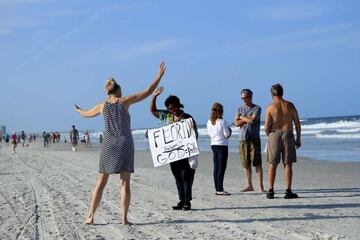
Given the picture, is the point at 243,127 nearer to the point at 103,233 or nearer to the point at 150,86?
the point at 150,86

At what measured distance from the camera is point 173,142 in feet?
26.1

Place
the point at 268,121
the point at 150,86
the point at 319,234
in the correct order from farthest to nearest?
1. the point at 268,121
2. the point at 150,86
3. the point at 319,234

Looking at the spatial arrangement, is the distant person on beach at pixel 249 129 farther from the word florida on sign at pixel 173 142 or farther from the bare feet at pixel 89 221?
the bare feet at pixel 89 221

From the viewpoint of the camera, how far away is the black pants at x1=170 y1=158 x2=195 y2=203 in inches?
305

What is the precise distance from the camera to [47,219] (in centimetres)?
733

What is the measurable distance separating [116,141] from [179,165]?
1589mm

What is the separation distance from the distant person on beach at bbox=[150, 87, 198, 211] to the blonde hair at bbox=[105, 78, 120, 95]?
1038mm

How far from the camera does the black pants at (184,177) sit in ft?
25.4

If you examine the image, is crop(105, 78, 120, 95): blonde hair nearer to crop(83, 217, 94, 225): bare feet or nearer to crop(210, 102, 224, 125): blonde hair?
crop(83, 217, 94, 225): bare feet

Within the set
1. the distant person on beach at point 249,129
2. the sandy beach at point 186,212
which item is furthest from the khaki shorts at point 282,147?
the distant person on beach at point 249,129

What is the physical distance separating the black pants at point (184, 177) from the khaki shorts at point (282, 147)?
5.26ft

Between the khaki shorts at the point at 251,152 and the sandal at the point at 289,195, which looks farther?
the khaki shorts at the point at 251,152

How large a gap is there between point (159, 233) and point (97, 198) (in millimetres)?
1038

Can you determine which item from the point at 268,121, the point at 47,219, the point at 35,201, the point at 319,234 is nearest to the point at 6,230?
the point at 47,219
